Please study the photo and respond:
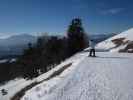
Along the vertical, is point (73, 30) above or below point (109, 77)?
above

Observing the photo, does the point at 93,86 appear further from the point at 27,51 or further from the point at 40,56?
the point at 27,51

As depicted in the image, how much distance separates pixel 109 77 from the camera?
36.1 feet

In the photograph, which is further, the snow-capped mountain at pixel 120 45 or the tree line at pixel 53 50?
the tree line at pixel 53 50

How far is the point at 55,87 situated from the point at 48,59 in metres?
42.9

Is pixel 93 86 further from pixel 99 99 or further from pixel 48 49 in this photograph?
pixel 48 49

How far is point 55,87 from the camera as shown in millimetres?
10133

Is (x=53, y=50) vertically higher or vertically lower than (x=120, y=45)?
lower

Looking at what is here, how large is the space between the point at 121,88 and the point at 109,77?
2077mm

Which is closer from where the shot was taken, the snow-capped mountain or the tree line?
the snow-capped mountain

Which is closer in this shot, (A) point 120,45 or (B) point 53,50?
(A) point 120,45

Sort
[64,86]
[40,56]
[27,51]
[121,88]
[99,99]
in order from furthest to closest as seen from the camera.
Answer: [27,51] < [40,56] < [64,86] < [121,88] < [99,99]

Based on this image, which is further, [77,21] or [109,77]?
[77,21]

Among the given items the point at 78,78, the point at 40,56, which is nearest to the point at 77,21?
the point at 40,56

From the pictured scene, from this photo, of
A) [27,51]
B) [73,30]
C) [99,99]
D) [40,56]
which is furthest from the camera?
[27,51]
